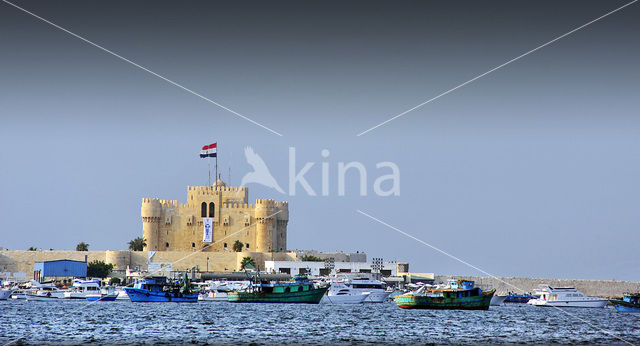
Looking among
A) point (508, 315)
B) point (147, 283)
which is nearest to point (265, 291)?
point (147, 283)

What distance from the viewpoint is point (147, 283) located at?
3561 inches

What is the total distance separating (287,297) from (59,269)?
37.9 meters

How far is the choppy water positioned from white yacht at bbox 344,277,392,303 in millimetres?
9955

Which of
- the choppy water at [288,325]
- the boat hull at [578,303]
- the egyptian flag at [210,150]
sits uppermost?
the egyptian flag at [210,150]

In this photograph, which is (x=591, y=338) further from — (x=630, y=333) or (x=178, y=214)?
(x=178, y=214)

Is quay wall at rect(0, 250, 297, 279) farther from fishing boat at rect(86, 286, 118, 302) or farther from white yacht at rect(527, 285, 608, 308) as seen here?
white yacht at rect(527, 285, 608, 308)

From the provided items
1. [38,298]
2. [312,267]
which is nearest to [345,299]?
[38,298]

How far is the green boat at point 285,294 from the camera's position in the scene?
89562 millimetres

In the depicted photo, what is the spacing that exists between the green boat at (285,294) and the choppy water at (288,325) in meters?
2.80

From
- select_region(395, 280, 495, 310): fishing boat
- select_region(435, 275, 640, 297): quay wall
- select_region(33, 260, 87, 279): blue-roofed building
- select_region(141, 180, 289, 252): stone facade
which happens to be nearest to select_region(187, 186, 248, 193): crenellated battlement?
select_region(141, 180, 289, 252): stone facade

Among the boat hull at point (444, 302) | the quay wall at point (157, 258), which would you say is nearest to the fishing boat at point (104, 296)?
the quay wall at point (157, 258)

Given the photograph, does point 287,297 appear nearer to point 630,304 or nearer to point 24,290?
point 24,290

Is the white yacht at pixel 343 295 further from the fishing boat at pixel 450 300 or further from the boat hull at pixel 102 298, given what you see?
the boat hull at pixel 102 298

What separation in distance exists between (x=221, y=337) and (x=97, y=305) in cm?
3404
